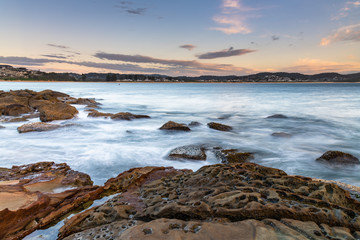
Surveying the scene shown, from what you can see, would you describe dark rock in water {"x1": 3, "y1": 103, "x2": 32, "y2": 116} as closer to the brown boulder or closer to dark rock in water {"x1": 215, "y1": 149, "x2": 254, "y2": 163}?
the brown boulder

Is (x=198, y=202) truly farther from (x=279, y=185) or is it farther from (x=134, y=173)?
(x=134, y=173)

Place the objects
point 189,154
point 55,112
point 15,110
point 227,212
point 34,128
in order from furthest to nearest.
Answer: point 15,110
point 55,112
point 34,128
point 189,154
point 227,212

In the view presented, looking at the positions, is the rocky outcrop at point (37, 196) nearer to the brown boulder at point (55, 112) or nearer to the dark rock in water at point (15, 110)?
the brown boulder at point (55, 112)

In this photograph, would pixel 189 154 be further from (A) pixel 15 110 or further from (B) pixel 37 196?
(A) pixel 15 110

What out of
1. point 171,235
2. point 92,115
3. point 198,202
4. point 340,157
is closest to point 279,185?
point 198,202

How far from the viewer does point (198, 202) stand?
9.71 feet

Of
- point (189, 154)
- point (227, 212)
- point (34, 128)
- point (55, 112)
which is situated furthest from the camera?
point (55, 112)

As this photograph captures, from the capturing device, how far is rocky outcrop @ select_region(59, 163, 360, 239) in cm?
236

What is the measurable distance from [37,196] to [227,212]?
3.20m

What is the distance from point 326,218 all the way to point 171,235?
1805 mm

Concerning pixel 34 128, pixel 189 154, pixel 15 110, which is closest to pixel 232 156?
pixel 189 154

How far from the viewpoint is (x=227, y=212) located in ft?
8.84

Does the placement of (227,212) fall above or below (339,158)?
above

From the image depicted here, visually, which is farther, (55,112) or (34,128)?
(55,112)
